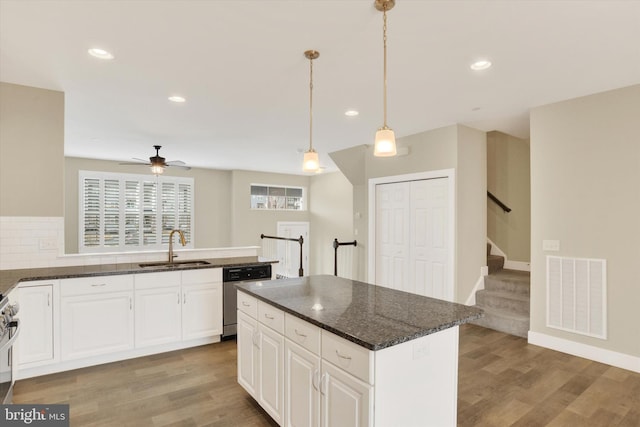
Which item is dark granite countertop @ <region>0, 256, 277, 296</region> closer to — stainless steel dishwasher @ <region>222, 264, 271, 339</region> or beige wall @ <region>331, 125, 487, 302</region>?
stainless steel dishwasher @ <region>222, 264, 271, 339</region>

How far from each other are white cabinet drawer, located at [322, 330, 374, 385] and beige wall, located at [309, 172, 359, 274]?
22.1ft

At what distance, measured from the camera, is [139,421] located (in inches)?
93.7

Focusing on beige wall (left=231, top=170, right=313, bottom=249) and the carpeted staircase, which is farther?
beige wall (left=231, top=170, right=313, bottom=249)

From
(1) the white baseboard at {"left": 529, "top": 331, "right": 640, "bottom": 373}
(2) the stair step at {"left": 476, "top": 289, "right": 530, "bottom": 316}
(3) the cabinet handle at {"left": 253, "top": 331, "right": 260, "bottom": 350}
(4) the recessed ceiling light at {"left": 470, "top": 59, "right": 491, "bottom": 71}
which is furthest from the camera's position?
(2) the stair step at {"left": 476, "top": 289, "right": 530, "bottom": 316}

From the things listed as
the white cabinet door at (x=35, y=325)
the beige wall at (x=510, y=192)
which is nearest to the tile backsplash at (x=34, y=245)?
the white cabinet door at (x=35, y=325)

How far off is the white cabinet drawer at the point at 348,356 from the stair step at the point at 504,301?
3.68 meters

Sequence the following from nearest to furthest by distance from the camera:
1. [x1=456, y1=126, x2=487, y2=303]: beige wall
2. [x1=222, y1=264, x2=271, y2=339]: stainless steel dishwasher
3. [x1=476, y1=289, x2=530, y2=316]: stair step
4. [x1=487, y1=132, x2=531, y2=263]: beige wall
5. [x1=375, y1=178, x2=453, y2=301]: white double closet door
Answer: [x1=222, y1=264, x2=271, y2=339]: stainless steel dishwasher, [x1=476, y1=289, x2=530, y2=316]: stair step, [x1=456, y1=126, x2=487, y2=303]: beige wall, [x1=375, y1=178, x2=453, y2=301]: white double closet door, [x1=487, y1=132, x2=531, y2=263]: beige wall

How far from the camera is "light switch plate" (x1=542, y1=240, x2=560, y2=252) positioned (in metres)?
3.73

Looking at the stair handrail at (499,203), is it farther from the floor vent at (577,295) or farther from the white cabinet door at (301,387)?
the white cabinet door at (301,387)

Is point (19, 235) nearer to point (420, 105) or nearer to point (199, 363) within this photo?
point (199, 363)

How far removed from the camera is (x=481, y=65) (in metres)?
2.88

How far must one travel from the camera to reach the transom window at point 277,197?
30.5ft

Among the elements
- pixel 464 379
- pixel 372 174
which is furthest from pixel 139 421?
pixel 372 174

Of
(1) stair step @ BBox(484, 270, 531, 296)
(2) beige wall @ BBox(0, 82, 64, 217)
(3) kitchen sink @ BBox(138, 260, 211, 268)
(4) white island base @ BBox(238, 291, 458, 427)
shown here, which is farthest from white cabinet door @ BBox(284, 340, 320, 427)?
(1) stair step @ BBox(484, 270, 531, 296)
